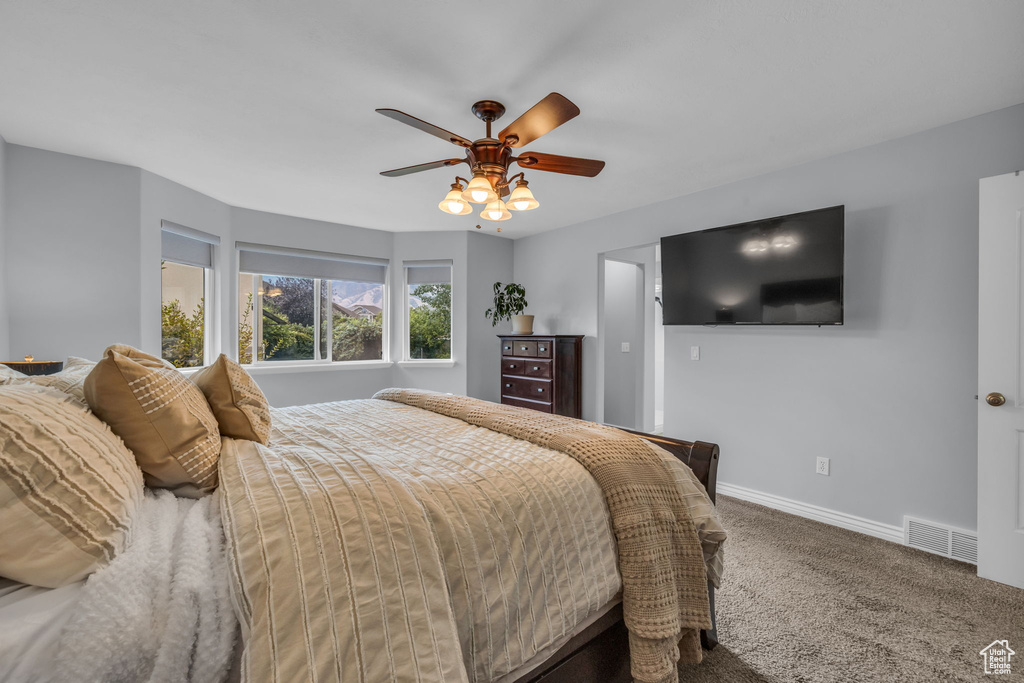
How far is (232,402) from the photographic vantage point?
1498mm

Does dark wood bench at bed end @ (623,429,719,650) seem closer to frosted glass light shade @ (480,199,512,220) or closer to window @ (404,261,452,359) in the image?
frosted glass light shade @ (480,199,512,220)

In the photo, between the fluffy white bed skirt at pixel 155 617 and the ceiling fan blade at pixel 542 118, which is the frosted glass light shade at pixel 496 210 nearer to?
the ceiling fan blade at pixel 542 118

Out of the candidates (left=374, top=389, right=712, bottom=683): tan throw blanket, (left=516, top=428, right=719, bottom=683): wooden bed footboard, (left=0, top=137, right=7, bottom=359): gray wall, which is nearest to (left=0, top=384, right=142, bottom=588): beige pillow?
(left=516, top=428, right=719, bottom=683): wooden bed footboard

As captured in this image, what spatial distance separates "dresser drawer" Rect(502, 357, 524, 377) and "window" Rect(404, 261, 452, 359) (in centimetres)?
73

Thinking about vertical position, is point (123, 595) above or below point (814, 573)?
above

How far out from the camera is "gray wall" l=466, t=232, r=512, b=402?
206 inches

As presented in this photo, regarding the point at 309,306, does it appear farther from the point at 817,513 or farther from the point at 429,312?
the point at 817,513

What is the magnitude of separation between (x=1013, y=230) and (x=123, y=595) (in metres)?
3.58

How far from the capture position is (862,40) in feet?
5.99

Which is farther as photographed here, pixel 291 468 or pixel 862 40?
pixel 862 40

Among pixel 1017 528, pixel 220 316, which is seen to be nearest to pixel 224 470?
pixel 1017 528

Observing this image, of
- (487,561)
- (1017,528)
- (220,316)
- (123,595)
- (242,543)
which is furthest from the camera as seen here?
(220,316)

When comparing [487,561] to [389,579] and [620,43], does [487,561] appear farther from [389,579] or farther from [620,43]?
[620,43]

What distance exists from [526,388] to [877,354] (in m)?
2.96
